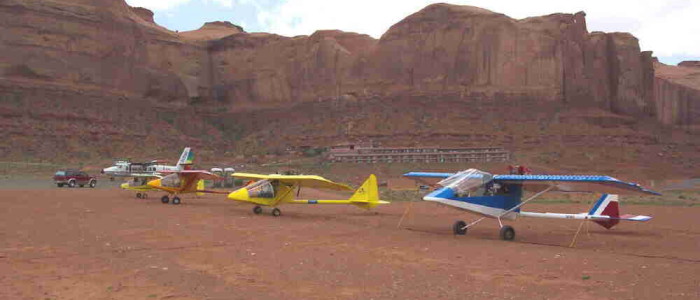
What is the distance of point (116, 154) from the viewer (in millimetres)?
70562

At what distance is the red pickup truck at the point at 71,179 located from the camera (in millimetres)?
42281

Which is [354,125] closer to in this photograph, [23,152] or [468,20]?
[468,20]

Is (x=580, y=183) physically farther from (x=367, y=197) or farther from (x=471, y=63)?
(x=471, y=63)

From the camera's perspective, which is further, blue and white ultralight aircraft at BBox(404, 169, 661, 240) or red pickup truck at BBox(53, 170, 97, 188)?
red pickup truck at BBox(53, 170, 97, 188)

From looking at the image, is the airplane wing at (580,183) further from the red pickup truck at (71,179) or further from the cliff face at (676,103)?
the cliff face at (676,103)

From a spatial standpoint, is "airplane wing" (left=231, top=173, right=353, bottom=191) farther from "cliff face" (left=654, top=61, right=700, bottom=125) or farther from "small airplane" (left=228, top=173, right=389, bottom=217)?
"cliff face" (left=654, top=61, right=700, bottom=125)

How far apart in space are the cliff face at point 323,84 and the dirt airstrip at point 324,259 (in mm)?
55251

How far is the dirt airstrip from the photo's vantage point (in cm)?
905

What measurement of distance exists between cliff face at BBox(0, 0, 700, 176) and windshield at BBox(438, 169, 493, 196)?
187 ft

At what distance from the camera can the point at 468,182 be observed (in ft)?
54.4

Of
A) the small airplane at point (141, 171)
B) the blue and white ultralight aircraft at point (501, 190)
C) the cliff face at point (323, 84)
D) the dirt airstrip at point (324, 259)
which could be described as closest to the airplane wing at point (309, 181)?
the dirt airstrip at point (324, 259)

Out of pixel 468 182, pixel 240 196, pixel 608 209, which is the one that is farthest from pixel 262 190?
pixel 608 209

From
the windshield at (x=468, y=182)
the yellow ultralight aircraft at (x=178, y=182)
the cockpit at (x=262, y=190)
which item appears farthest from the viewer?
the yellow ultralight aircraft at (x=178, y=182)

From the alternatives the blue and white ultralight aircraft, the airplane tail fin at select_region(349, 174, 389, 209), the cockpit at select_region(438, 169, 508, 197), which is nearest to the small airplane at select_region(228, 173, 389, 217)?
the airplane tail fin at select_region(349, 174, 389, 209)
